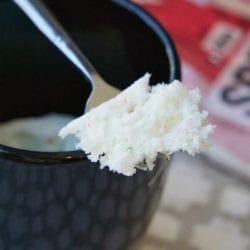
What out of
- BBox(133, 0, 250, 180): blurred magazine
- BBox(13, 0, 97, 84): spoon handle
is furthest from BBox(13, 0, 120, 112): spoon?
BBox(133, 0, 250, 180): blurred magazine

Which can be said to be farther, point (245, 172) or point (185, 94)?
point (245, 172)

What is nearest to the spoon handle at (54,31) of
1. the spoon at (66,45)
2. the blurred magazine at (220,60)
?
the spoon at (66,45)

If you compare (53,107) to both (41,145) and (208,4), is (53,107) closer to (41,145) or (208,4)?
(41,145)

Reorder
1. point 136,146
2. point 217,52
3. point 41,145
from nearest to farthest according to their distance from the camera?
point 136,146
point 41,145
point 217,52

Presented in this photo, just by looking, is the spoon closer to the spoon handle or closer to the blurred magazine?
the spoon handle

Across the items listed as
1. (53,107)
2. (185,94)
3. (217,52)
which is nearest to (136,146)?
(185,94)

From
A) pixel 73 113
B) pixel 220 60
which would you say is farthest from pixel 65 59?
pixel 220 60

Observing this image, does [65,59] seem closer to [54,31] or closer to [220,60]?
[54,31]
